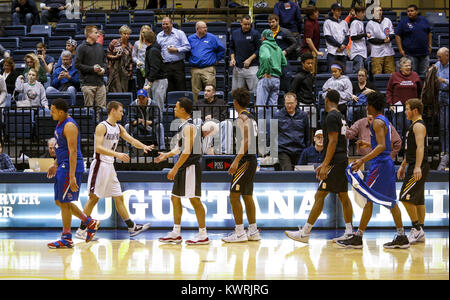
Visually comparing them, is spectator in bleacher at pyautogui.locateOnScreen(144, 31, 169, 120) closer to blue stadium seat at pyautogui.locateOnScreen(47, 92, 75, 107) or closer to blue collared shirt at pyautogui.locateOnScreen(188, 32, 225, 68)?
blue collared shirt at pyautogui.locateOnScreen(188, 32, 225, 68)

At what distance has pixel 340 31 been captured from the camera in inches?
549

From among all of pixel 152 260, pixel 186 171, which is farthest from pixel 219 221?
pixel 152 260

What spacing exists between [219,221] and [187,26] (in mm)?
6634

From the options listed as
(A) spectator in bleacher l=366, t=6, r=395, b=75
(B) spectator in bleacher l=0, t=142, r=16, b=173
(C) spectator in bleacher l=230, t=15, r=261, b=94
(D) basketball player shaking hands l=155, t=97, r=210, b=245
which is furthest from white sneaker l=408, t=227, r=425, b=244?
(B) spectator in bleacher l=0, t=142, r=16, b=173

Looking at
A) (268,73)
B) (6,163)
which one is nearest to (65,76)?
(6,163)

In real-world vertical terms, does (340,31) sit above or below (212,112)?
above

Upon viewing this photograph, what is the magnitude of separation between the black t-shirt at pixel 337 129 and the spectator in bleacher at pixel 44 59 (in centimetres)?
733

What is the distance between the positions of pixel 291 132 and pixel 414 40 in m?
3.94

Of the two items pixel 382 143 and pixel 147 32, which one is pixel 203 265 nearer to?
pixel 382 143

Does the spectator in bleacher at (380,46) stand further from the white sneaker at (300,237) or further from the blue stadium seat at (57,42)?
the blue stadium seat at (57,42)

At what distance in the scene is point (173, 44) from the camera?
43.5 ft

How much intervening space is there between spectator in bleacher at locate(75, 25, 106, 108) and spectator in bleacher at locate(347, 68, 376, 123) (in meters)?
4.35

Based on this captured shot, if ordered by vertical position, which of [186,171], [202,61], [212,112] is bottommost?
[186,171]

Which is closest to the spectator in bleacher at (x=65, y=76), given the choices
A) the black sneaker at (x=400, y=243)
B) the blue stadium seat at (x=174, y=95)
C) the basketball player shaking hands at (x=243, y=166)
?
the blue stadium seat at (x=174, y=95)
